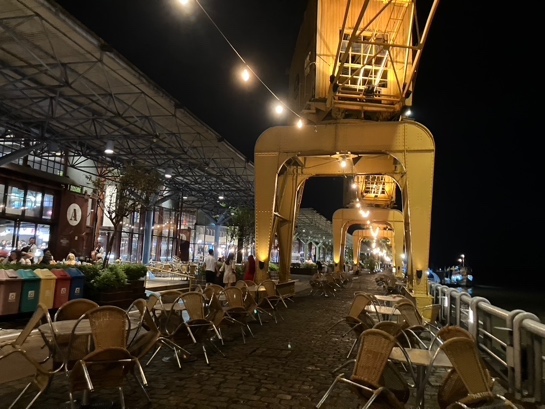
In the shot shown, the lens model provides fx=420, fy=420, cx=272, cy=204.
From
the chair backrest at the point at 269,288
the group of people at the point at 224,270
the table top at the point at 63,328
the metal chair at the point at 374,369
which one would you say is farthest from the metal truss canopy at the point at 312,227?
the metal chair at the point at 374,369


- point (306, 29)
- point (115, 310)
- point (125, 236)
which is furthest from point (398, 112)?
point (125, 236)

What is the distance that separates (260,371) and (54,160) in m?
21.3

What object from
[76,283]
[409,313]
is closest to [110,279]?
[76,283]

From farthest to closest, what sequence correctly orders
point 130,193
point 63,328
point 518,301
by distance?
point 518,301 < point 130,193 < point 63,328

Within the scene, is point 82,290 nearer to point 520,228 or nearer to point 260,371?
point 260,371

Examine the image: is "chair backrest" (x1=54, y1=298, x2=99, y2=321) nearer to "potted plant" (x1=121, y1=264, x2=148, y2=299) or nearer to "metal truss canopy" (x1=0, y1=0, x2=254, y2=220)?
"potted plant" (x1=121, y1=264, x2=148, y2=299)

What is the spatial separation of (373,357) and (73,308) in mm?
3826

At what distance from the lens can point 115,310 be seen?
13.8 ft

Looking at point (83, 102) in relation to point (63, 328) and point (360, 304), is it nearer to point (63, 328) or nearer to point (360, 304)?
point (63, 328)

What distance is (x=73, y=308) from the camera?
5.38m

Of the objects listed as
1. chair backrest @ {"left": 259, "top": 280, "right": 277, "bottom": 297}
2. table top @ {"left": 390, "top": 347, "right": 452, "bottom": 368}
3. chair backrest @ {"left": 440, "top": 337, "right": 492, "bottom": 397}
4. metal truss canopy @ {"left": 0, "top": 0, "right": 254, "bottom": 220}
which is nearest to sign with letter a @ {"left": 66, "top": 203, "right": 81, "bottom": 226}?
metal truss canopy @ {"left": 0, "top": 0, "right": 254, "bottom": 220}

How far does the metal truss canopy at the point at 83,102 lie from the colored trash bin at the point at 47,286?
6.06 meters

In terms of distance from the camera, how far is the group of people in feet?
46.9

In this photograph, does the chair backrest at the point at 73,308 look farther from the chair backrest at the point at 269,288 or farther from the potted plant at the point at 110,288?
the chair backrest at the point at 269,288
